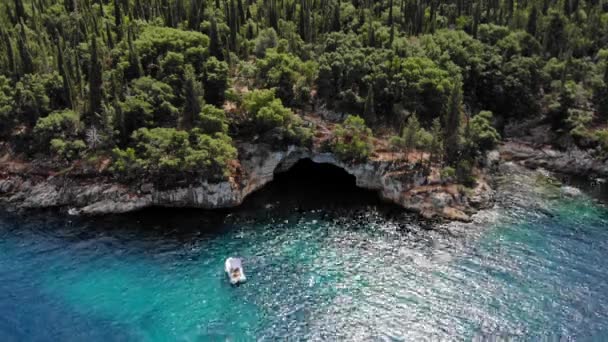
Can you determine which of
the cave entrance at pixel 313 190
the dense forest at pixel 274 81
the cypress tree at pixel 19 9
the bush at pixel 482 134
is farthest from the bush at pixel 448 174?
the cypress tree at pixel 19 9

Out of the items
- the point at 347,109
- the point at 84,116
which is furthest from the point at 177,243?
the point at 347,109

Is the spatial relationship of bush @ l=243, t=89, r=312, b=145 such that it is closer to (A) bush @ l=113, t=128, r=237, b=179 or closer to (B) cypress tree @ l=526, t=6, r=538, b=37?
(A) bush @ l=113, t=128, r=237, b=179

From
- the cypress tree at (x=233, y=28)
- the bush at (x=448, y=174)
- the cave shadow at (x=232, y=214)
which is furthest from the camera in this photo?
the cypress tree at (x=233, y=28)

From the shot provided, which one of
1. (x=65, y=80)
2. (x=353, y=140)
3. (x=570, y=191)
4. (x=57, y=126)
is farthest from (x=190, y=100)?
(x=570, y=191)

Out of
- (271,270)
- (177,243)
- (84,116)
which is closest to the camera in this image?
(271,270)

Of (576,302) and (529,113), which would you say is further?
(529,113)

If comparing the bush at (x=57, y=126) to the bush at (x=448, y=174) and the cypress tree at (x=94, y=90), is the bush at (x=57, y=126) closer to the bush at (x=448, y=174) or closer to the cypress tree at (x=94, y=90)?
the cypress tree at (x=94, y=90)

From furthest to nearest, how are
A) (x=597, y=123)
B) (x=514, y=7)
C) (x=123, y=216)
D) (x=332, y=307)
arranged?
(x=514, y=7)
(x=597, y=123)
(x=123, y=216)
(x=332, y=307)

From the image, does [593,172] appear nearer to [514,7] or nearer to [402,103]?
[402,103]
